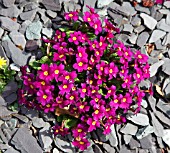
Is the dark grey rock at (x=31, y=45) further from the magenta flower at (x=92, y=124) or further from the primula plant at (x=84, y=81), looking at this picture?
the magenta flower at (x=92, y=124)

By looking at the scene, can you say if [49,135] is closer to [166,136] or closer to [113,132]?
[113,132]

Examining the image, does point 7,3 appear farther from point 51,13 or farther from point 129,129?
point 129,129

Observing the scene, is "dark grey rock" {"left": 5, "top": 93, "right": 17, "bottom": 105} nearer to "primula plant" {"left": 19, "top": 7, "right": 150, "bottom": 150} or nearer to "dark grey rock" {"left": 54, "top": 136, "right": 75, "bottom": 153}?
"primula plant" {"left": 19, "top": 7, "right": 150, "bottom": 150}

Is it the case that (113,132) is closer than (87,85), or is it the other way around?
(87,85)

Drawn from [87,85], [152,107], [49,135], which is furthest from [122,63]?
[49,135]

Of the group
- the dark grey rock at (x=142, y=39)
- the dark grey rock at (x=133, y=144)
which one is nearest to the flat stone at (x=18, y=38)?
the dark grey rock at (x=142, y=39)
